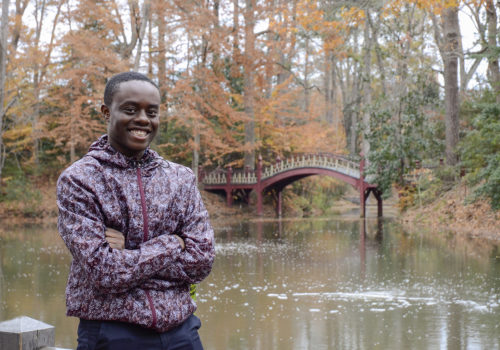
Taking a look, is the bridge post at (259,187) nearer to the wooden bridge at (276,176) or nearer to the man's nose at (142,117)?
the wooden bridge at (276,176)

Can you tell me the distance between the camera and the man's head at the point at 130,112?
2270mm

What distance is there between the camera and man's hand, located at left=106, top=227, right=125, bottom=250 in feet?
7.02

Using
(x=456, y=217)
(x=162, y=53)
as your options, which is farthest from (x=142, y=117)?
(x=162, y=53)

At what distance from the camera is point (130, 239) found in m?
2.23

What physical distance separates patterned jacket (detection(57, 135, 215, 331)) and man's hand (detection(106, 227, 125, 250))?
0.02 metres

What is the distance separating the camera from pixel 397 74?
24.2m

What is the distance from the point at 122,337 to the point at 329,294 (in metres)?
7.21

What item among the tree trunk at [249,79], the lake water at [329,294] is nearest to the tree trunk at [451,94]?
the lake water at [329,294]

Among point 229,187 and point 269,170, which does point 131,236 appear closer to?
point 269,170

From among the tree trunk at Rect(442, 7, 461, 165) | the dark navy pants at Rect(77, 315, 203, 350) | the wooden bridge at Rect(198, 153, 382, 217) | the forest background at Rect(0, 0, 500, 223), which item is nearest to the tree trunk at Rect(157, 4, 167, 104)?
the forest background at Rect(0, 0, 500, 223)

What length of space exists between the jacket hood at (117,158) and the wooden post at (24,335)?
24.6 inches

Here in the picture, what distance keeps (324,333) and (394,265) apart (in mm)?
5475

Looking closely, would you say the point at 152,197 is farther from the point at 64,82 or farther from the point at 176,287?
the point at 64,82

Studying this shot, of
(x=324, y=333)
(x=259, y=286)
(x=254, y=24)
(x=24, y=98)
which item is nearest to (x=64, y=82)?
(x=24, y=98)
